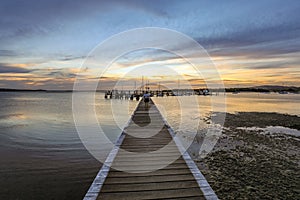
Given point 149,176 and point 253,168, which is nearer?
point 149,176

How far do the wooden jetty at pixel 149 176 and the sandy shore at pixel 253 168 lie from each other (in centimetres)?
134

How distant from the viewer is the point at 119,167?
4434 millimetres

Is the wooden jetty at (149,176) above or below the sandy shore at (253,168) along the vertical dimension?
above

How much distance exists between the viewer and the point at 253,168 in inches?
264

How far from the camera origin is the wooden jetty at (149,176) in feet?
10.7

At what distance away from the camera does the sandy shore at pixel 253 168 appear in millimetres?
5051

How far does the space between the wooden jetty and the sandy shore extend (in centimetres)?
134

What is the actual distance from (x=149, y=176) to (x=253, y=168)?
4.36 metres

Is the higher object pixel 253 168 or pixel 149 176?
pixel 149 176

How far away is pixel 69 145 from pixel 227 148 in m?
7.65

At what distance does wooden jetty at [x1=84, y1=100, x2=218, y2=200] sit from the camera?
10.7 ft

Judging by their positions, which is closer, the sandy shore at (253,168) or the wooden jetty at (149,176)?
the wooden jetty at (149,176)

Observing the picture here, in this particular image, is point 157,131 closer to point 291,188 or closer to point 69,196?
point 69,196

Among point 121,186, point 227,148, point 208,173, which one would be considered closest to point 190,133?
point 227,148
